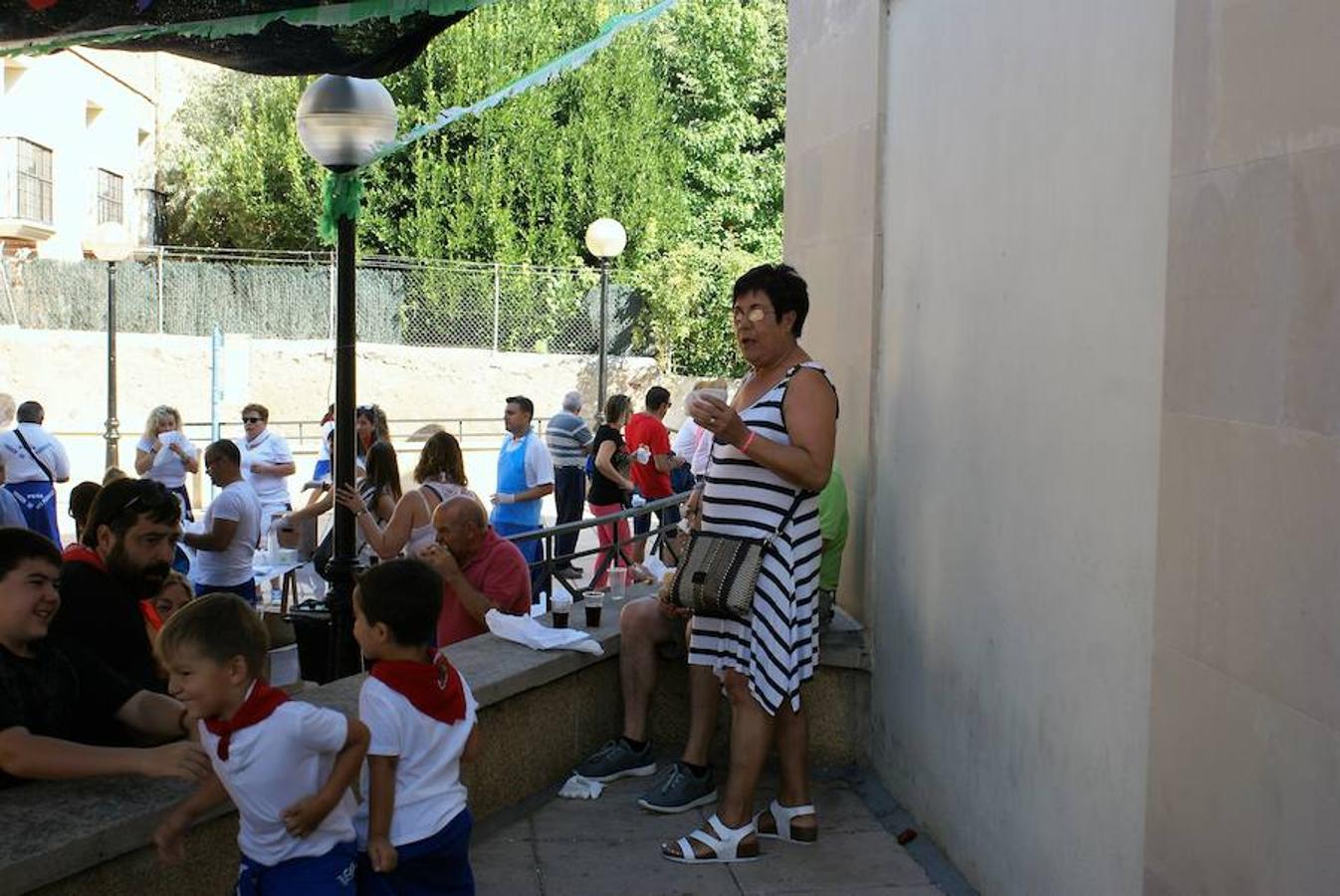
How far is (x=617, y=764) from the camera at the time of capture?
568 cm

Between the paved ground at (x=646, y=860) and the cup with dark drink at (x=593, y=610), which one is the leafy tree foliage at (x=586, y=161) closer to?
the cup with dark drink at (x=593, y=610)

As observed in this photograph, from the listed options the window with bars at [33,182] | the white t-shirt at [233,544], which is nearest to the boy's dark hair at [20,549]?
the white t-shirt at [233,544]

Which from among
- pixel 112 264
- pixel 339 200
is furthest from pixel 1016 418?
pixel 112 264

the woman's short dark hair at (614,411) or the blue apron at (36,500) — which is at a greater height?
the woman's short dark hair at (614,411)

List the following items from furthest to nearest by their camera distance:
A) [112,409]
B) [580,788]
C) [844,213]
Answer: [112,409]
[844,213]
[580,788]

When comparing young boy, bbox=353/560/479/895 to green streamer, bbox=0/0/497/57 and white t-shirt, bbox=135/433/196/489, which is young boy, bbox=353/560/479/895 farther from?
white t-shirt, bbox=135/433/196/489

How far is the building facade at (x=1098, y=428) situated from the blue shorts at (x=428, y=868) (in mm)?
1606

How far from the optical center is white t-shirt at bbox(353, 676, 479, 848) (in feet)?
11.2

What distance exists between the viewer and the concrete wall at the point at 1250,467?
8.93 ft

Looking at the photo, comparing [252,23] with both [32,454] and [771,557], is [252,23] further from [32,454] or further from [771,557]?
[32,454]

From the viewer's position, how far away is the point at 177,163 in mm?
38406

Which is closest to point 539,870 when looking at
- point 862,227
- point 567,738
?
point 567,738

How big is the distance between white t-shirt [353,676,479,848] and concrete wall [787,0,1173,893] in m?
1.65

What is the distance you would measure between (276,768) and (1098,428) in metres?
2.15
